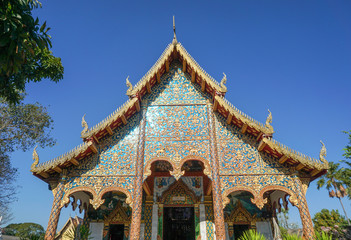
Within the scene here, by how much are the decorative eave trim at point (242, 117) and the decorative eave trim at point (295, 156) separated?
39cm

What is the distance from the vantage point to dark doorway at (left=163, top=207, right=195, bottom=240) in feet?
35.9

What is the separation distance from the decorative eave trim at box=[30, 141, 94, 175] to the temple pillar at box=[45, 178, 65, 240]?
65 centimetres

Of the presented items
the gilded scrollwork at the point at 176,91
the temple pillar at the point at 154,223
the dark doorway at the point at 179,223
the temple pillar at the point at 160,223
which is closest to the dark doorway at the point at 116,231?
the temple pillar at the point at 154,223

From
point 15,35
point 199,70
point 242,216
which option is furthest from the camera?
point 242,216

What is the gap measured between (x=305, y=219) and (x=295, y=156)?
6.28 feet

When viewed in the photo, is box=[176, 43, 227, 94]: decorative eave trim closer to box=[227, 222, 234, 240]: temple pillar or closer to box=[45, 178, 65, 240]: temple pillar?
box=[227, 222, 234, 240]: temple pillar

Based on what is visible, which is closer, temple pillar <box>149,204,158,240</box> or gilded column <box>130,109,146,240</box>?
gilded column <box>130,109,146,240</box>

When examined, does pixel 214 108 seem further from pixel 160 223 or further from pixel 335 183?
pixel 335 183

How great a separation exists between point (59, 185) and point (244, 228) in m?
7.65

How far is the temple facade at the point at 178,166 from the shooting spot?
7.89 meters

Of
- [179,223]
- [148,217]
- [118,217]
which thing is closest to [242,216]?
[179,223]

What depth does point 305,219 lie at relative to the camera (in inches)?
287

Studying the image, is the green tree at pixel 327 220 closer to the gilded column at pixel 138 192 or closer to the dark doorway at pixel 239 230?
the dark doorway at pixel 239 230

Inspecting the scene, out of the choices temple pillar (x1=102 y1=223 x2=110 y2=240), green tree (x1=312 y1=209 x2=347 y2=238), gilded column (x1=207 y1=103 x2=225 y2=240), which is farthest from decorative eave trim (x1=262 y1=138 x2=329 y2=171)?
green tree (x1=312 y1=209 x2=347 y2=238)
